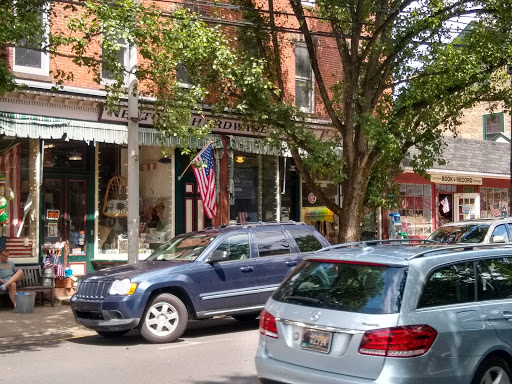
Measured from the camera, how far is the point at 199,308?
10422mm

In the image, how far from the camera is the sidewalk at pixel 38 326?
10992 mm

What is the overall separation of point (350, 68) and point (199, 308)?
741 cm

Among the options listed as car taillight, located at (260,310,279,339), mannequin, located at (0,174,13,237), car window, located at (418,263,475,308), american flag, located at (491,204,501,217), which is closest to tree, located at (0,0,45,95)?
mannequin, located at (0,174,13,237)

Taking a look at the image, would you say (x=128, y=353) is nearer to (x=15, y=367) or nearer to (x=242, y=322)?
(x=15, y=367)

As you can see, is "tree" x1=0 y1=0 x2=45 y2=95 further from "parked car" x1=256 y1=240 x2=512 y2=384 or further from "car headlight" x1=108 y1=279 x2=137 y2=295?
"parked car" x1=256 y1=240 x2=512 y2=384

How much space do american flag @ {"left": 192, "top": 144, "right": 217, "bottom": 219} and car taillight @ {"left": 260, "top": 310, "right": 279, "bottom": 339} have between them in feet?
35.7

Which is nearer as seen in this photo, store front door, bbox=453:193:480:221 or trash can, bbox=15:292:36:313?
trash can, bbox=15:292:36:313

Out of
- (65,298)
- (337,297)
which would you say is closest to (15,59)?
(65,298)

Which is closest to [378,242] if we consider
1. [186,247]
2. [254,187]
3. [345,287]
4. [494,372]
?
[345,287]

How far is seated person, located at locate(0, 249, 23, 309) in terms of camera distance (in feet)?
44.4

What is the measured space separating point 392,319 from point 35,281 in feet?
37.4

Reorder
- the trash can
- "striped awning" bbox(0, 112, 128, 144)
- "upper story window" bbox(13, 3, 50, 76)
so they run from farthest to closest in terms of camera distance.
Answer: "upper story window" bbox(13, 3, 50, 76)
"striped awning" bbox(0, 112, 128, 144)
the trash can

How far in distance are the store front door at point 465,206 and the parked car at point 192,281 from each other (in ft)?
50.9

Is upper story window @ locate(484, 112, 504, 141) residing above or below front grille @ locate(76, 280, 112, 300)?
above
